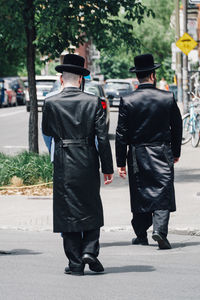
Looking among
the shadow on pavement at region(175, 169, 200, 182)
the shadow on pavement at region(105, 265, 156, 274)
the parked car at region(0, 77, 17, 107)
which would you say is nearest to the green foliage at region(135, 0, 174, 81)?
the parked car at region(0, 77, 17, 107)

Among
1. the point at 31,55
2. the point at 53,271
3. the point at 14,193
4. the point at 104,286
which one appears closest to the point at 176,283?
the point at 104,286

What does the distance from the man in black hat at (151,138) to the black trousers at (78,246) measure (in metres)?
1.36

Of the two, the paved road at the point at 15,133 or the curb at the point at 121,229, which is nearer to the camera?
the curb at the point at 121,229

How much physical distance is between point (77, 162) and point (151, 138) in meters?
1.56

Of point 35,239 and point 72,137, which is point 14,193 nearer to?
point 35,239

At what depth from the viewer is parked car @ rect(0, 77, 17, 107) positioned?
50.4m

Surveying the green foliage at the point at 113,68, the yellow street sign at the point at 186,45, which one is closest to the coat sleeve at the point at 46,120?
the yellow street sign at the point at 186,45

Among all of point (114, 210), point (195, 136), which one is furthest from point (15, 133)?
point (114, 210)

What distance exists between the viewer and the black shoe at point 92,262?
707 centimetres

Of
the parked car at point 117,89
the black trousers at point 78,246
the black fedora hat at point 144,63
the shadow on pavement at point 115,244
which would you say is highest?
the black fedora hat at point 144,63

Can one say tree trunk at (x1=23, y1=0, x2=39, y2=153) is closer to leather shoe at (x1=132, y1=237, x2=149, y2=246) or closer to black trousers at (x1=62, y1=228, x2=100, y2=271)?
leather shoe at (x1=132, y1=237, x2=149, y2=246)

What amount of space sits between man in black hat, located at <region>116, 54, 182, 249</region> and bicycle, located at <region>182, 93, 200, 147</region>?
472 inches

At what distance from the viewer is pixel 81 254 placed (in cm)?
717

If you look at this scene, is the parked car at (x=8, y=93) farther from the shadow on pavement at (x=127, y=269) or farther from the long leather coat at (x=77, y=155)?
the long leather coat at (x=77, y=155)
